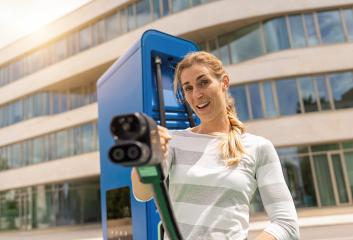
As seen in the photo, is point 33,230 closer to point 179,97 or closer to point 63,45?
point 63,45

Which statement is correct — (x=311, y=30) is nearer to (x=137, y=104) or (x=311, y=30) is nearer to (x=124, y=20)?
(x=124, y=20)

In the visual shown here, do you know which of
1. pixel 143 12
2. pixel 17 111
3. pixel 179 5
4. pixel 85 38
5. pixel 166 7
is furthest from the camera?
pixel 17 111

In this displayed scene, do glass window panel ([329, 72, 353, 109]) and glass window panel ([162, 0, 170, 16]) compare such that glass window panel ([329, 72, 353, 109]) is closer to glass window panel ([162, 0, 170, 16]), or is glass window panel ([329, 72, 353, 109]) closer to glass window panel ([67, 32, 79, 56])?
glass window panel ([162, 0, 170, 16])

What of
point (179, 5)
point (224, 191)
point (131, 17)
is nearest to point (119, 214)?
point (224, 191)

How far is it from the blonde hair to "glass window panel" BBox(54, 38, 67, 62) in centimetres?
2123

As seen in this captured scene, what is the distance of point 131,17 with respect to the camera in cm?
1859

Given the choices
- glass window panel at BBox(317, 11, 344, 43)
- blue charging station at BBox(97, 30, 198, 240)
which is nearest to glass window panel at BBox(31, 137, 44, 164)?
glass window panel at BBox(317, 11, 344, 43)

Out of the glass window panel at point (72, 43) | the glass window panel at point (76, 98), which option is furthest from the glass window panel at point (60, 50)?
the glass window panel at point (76, 98)

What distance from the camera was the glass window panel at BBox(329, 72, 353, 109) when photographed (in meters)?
14.5

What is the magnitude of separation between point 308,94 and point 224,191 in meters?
14.3

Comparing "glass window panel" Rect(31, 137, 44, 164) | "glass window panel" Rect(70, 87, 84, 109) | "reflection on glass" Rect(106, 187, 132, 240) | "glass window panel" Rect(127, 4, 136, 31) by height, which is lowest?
"reflection on glass" Rect(106, 187, 132, 240)

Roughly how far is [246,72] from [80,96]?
35.8ft

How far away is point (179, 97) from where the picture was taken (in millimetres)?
1838

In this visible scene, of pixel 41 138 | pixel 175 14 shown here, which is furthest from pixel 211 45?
pixel 41 138
